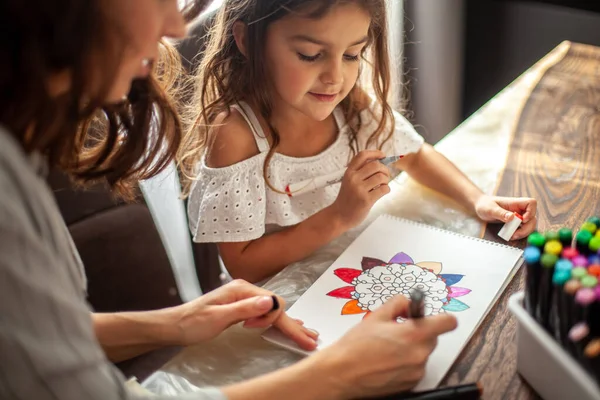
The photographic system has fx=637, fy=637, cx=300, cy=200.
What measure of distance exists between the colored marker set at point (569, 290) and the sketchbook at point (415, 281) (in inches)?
5.4

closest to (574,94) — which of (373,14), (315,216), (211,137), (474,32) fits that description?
(373,14)

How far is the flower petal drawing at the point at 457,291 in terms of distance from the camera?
30.8 inches

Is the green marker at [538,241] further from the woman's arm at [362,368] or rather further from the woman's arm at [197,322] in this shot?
the woman's arm at [197,322]

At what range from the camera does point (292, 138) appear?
1138 millimetres

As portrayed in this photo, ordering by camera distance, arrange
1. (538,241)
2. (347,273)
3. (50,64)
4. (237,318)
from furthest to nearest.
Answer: (347,273) < (237,318) < (538,241) < (50,64)

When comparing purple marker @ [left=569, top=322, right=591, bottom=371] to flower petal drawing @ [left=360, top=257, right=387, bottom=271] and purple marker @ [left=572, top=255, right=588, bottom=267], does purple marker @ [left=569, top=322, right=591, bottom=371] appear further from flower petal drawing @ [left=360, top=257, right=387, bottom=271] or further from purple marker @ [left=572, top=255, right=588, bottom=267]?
flower petal drawing @ [left=360, top=257, right=387, bottom=271]

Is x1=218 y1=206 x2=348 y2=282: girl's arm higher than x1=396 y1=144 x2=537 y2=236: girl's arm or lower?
lower

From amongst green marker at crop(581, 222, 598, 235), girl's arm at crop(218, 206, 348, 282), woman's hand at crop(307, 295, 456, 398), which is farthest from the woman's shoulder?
green marker at crop(581, 222, 598, 235)

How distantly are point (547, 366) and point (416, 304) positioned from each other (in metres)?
0.13

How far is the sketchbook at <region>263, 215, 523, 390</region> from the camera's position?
0.74m

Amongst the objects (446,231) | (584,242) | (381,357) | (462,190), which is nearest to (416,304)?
(381,357)

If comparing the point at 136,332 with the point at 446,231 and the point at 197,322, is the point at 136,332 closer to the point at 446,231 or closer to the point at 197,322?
the point at 197,322

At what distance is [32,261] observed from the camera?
0.50m

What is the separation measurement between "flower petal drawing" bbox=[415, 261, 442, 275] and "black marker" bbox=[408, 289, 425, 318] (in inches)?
7.2
